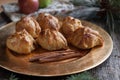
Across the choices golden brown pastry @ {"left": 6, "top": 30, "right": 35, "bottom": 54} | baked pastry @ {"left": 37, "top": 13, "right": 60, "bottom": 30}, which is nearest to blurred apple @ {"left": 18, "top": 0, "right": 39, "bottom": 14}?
baked pastry @ {"left": 37, "top": 13, "right": 60, "bottom": 30}

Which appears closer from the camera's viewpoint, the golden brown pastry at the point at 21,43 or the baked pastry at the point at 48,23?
the golden brown pastry at the point at 21,43

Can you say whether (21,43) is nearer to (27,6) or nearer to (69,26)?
(69,26)

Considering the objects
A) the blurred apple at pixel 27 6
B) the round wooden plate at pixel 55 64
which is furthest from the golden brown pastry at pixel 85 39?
the blurred apple at pixel 27 6

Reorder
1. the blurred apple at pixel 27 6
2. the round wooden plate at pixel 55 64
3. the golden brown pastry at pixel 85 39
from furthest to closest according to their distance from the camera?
the blurred apple at pixel 27 6, the golden brown pastry at pixel 85 39, the round wooden plate at pixel 55 64

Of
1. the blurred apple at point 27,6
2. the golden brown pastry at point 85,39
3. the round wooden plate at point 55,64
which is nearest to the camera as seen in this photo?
the round wooden plate at point 55,64

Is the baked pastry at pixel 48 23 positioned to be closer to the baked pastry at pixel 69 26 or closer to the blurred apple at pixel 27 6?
the baked pastry at pixel 69 26

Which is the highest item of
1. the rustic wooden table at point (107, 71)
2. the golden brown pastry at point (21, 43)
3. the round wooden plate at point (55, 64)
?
the golden brown pastry at point (21, 43)
